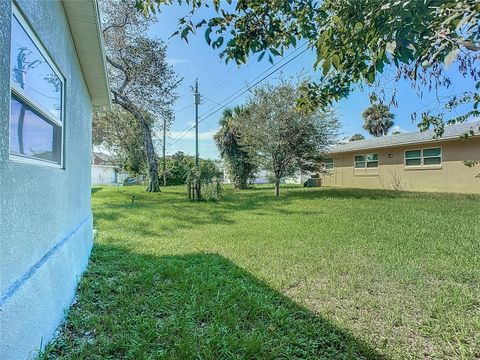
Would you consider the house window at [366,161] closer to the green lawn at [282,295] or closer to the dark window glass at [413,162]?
the dark window glass at [413,162]

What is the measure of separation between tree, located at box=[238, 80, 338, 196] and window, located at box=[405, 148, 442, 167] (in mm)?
4670

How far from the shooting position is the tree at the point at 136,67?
16062mm

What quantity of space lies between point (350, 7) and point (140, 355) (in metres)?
2.89

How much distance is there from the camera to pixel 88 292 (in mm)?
3738

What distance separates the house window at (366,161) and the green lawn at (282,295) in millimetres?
12529

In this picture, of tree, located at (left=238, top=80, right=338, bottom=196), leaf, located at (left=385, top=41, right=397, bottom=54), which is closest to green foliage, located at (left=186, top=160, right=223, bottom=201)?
tree, located at (left=238, top=80, right=338, bottom=196)

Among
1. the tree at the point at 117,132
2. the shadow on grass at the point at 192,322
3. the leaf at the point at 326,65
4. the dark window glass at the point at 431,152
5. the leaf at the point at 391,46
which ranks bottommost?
the shadow on grass at the point at 192,322

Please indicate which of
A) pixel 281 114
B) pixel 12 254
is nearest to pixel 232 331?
pixel 12 254

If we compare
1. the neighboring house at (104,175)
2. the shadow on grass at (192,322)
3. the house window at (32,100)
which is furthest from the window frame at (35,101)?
the neighboring house at (104,175)

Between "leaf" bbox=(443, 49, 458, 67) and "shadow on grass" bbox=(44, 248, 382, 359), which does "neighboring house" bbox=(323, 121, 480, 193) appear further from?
"leaf" bbox=(443, 49, 458, 67)

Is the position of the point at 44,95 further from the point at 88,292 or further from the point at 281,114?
the point at 281,114

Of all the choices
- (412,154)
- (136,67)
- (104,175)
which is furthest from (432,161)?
(104,175)

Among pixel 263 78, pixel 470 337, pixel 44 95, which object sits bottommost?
pixel 470 337

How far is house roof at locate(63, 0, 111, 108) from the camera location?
371 cm
